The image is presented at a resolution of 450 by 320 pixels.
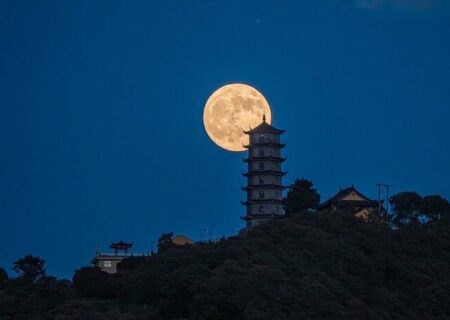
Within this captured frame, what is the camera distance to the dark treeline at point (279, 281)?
5500 centimetres

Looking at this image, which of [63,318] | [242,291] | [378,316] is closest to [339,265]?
[378,316]

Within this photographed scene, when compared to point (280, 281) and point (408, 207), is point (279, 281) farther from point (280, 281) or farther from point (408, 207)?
point (408, 207)

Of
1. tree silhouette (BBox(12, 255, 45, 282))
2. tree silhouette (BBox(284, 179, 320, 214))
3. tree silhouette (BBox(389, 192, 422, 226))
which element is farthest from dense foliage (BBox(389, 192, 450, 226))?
tree silhouette (BBox(12, 255, 45, 282))

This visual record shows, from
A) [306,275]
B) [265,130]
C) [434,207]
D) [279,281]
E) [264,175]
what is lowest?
[279,281]

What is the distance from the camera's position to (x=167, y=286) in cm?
5797

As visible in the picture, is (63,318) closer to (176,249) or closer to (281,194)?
(176,249)

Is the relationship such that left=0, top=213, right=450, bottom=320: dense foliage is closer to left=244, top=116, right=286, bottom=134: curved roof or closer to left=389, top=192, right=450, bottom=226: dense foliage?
left=389, top=192, right=450, bottom=226: dense foliage

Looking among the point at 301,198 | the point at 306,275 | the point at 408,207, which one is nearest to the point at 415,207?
the point at 408,207

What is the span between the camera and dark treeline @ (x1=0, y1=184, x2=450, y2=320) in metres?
55.0

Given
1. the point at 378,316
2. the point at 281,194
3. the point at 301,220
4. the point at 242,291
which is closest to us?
the point at 242,291

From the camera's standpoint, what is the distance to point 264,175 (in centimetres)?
8850

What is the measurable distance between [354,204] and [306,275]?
1042 inches

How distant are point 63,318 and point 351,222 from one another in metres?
21.5

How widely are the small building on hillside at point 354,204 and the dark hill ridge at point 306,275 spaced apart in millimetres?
10970
